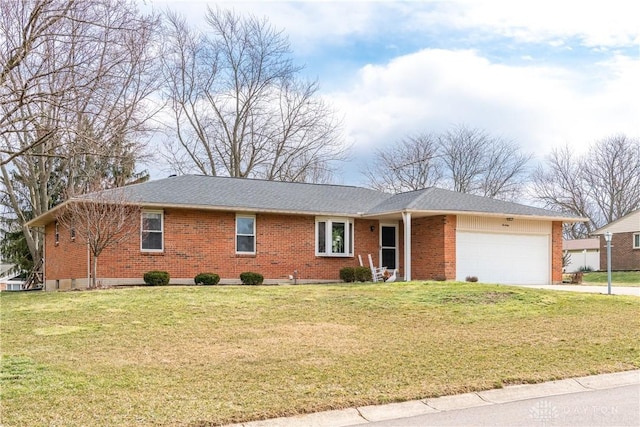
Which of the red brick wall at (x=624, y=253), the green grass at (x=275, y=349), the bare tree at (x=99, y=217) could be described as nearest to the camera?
the green grass at (x=275, y=349)

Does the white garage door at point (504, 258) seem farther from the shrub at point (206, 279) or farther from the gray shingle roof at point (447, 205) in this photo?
the shrub at point (206, 279)

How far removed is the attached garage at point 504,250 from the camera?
22.0 m

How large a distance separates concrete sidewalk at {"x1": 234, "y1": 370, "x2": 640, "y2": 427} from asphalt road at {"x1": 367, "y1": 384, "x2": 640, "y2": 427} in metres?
0.14

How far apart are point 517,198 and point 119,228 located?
36205mm

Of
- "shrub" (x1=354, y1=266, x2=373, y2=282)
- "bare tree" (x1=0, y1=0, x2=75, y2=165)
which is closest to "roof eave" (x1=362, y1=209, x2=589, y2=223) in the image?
"shrub" (x1=354, y1=266, x2=373, y2=282)

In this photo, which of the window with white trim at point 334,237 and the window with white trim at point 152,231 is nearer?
the window with white trim at point 152,231

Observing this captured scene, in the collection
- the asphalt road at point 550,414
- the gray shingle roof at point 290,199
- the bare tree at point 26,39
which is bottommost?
the asphalt road at point 550,414

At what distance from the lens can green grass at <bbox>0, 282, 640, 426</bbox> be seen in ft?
21.8

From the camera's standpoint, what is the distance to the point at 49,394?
674 cm

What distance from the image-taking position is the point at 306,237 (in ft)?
73.7

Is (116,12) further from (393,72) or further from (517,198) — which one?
(517,198)

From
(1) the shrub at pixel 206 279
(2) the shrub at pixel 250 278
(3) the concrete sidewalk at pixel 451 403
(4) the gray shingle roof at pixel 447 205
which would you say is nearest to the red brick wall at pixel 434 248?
(4) the gray shingle roof at pixel 447 205

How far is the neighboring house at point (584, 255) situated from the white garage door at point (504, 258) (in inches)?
971

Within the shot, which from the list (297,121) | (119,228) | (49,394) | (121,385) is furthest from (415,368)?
(297,121)
